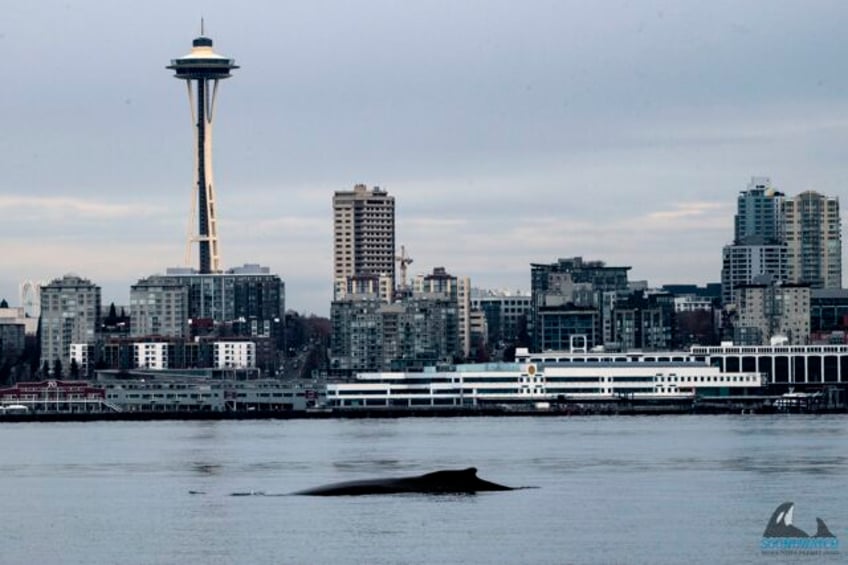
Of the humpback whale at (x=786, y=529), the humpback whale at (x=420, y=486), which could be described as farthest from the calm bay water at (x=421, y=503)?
the humpback whale at (x=420, y=486)

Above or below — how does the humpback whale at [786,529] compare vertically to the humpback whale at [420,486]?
below

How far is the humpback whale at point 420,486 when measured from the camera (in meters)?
80.0

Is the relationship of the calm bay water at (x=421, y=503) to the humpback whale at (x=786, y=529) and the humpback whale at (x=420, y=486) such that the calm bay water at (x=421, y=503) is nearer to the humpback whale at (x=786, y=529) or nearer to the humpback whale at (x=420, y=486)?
the humpback whale at (x=786, y=529)

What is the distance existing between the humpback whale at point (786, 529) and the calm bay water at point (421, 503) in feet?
1.30

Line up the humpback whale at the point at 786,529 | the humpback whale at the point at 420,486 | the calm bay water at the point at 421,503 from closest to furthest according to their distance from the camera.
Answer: the calm bay water at the point at 421,503 → the humpback whale at the point at 786,529 → the humpback whale at the point at 420,486

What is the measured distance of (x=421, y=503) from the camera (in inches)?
2977

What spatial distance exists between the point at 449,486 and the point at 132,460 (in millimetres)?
37551

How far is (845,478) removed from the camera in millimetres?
89812

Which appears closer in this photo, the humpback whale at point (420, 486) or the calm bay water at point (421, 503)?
the calm bay water at point (421, 503)

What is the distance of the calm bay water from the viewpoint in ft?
207

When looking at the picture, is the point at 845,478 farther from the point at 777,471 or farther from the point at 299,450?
the point at 299,450

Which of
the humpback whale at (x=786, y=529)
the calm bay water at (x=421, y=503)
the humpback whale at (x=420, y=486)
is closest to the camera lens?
the calm bay water at (x=421, y=503)

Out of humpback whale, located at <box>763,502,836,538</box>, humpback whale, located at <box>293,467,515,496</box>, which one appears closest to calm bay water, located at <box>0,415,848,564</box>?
humpback whale, located at <box>763,502,836,538</box>

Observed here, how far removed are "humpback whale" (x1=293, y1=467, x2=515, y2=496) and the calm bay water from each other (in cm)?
131
